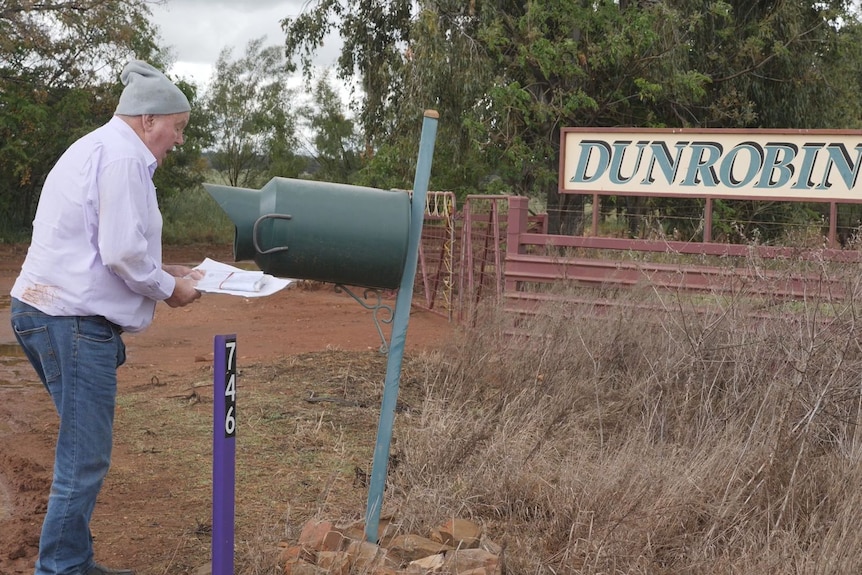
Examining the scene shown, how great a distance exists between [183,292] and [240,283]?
0.90 ft

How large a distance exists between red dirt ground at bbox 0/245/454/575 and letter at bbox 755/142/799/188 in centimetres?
317

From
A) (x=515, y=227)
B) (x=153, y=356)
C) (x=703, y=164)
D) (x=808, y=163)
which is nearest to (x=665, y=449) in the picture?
(x=808, y=163)

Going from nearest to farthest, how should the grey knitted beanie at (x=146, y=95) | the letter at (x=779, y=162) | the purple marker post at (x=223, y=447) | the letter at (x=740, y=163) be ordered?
the purple marker post at (x=223, y=447) → the grey knitted beanie at (x=146, y=95) → the letter at (x=779, y=162) → the letter at (x=740, y=163)

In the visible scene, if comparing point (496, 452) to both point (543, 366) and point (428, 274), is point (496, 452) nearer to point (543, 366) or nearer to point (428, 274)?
point (543, 366)

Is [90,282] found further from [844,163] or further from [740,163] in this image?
[844,163]

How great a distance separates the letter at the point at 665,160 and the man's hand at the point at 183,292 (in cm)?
654

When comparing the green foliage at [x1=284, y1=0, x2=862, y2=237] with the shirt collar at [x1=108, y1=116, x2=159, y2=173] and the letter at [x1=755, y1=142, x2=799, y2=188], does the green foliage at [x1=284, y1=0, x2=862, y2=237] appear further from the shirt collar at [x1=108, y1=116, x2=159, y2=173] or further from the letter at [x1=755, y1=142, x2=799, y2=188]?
the shirt collar at [x1=108, y1=116, x2=159, y2=173]

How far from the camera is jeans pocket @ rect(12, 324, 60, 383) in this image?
3.54 m

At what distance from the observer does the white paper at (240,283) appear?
349cm

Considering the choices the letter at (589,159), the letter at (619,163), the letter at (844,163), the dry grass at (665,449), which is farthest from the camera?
the letter at (589,159)

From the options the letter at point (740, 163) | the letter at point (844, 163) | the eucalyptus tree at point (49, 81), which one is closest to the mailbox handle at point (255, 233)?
the letter at point (740, 163)

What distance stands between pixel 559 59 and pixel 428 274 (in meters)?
6.47

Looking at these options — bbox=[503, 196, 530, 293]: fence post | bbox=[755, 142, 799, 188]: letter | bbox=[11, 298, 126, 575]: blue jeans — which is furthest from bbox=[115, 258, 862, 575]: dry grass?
bbox=[755, 142, 799, 188]: letter

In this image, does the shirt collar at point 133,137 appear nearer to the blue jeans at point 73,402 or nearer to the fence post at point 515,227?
the blue jeans at point 73,402
